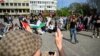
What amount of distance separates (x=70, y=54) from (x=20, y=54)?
12.6 metres

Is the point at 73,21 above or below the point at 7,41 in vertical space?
below

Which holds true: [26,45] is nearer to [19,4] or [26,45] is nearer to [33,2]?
[19,4]

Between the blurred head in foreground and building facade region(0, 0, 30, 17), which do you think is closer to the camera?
the blurred head in foreground

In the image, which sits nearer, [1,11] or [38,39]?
[38,39]

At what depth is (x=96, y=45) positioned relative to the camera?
18.7 m

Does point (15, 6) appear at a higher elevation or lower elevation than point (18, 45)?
lower

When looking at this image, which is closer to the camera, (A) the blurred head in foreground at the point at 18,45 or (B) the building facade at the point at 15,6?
(A) the blurred head in foreground at the point at 18,45

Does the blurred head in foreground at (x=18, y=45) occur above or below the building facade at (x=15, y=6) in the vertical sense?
above

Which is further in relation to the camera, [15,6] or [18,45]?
[15,6]

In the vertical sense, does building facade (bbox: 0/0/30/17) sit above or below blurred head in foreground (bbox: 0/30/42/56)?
below

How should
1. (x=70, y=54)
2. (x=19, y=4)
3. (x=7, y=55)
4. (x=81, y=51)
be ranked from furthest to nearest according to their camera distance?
(x=19, y=4) → (x=81, y=51) → (x=70, y=54) → (x=7, y=55)

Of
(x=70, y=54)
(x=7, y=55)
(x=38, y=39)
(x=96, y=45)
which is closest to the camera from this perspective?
(x=7, y=55)

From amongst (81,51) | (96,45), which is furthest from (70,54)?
(96,45)

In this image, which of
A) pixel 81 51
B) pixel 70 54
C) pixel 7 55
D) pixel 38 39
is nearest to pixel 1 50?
pixel 7 55
